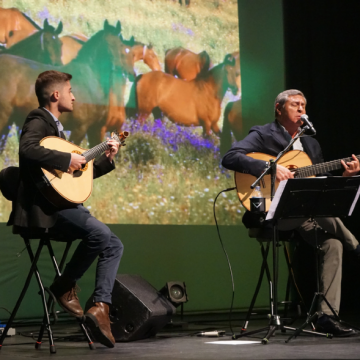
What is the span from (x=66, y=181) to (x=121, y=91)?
213 centimetres

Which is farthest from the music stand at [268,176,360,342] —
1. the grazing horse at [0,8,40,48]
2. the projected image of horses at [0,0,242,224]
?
the grazing horse at [0,8,40,48]

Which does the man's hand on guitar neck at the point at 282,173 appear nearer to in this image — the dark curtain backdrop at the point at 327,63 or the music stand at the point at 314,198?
the music stand at the point at 314,198

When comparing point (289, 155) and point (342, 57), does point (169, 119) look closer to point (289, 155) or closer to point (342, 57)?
point (289, 155)

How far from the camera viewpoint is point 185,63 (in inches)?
234

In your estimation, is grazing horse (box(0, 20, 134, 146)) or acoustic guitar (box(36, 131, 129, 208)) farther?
grazing horse (box(0, 20, 134, 146))

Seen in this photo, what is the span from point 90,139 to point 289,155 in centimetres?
179

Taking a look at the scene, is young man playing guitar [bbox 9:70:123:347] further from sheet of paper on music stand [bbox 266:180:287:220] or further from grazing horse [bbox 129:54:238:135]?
grazing horse [bbox 129:54:238:135]

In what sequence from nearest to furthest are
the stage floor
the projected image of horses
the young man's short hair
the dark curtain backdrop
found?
1. the stage floor
2. the young man's short hair
3. the projected image of horses
4. the dark curtain backdrop

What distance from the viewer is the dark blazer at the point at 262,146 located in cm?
438

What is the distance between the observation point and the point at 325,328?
13.2 ft

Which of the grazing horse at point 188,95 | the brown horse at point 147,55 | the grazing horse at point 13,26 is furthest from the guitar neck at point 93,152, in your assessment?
the brown horse at point 147,55

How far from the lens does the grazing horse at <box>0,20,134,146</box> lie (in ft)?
16.5

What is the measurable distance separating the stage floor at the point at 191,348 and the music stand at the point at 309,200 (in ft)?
0.46

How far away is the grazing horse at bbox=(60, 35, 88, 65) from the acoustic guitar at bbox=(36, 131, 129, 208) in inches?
69.3
